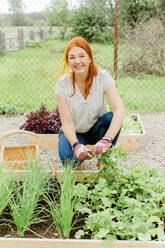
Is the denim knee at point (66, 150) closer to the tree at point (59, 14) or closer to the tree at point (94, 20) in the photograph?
→ the tree at point (94, 20)

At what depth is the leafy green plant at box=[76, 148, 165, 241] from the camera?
1.45m

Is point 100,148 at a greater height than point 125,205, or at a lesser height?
greater

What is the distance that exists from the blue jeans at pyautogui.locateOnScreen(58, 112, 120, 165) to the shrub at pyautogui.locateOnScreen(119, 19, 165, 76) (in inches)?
144

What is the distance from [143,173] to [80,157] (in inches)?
16.6

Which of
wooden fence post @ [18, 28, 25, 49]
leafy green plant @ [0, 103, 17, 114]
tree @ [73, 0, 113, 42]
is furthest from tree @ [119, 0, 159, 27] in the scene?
wooden fence post @ [18, 28, 25, 49]

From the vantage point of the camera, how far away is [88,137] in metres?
2.51

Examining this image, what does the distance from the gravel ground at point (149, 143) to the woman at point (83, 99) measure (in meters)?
0.60

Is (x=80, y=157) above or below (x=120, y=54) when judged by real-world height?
below

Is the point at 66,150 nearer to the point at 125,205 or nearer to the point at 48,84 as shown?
the point at 125,205

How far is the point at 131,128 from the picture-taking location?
339 cm

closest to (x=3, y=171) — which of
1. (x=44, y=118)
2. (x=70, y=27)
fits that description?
(x=44, y=118)

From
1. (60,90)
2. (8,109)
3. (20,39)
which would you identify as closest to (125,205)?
(60,90)

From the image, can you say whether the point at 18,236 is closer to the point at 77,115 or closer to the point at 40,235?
the point at 40,235

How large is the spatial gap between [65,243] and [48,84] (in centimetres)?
517
